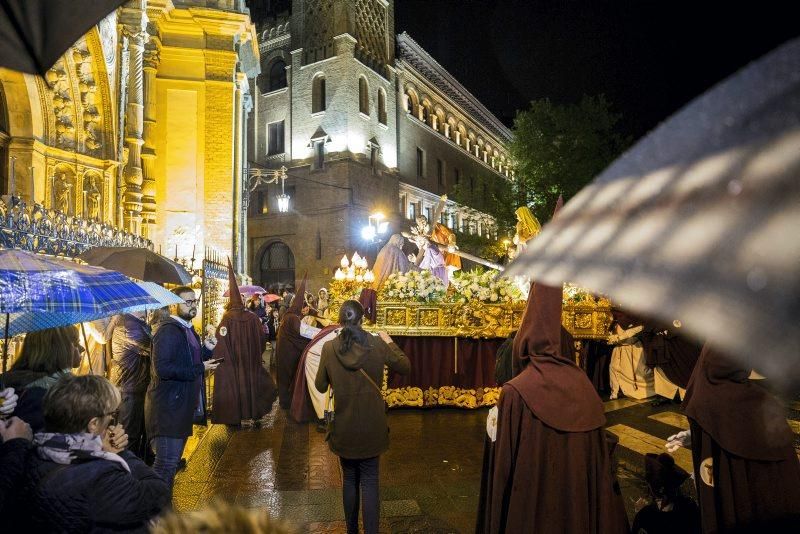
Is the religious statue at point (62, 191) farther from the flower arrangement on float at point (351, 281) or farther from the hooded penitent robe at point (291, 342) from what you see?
the flower arrangement on float at point (351, 281)

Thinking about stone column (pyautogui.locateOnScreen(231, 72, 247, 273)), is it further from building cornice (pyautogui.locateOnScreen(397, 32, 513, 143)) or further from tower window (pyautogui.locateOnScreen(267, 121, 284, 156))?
building cornice (pyautogui.locateOnScreen(397, 32, 513, 143))

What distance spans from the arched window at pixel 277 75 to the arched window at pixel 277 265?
10.8m

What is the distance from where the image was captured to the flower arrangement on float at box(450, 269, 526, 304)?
9.49m

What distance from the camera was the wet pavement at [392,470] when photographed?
196 inches

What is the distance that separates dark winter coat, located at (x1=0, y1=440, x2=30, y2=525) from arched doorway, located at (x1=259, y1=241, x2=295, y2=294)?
30.3 meters

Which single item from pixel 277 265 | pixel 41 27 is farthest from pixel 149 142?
pixel 277 265

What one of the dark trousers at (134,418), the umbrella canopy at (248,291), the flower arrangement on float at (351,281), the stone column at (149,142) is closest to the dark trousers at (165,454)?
the dark trousers at (134,418)

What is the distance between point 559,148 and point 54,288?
29740mm

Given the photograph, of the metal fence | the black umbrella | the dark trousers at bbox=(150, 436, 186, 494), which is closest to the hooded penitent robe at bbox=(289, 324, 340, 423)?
the dark trousers at bbox=(150, 436, 186, 494)

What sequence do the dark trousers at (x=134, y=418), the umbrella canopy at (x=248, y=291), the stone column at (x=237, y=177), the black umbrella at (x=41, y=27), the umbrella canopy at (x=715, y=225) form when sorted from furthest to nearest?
the stone column at (x=237, y=177), the umbrella canopy at (x=248, y=291), the dark trousers at (x=134, y=418), the black umbrella at (x=41, y=27), the umbrella canopy at (x=715, y=225)

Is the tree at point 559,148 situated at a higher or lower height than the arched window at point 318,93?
lower

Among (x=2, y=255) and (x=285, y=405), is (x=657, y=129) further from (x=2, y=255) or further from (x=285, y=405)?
(x=285, y=405)

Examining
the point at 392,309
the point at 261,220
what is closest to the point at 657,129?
the point at 392,309

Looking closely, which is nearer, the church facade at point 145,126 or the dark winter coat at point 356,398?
the dark winter coat at point 356,398
